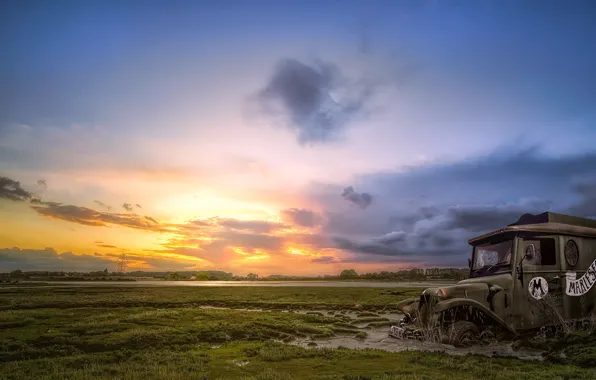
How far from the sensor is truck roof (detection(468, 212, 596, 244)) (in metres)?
13.4

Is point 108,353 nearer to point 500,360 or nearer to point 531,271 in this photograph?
point 500,360

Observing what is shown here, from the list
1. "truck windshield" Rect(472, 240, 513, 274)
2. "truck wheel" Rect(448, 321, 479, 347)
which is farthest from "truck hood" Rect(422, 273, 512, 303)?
"truck wheel" Rect(448, 321, 479, 347)

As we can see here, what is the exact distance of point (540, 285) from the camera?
43.4 feet

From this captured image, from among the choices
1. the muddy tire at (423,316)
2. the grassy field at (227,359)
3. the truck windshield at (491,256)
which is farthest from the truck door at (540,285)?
the muddy tire at (423,316)

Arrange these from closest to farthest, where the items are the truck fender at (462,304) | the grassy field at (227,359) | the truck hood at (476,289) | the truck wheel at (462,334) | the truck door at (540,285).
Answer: the grassy field at (227,359), the truck fender at (462,304), the truck wheel at (462,334), the truck hood at (476,289), the truck door at (540,285)

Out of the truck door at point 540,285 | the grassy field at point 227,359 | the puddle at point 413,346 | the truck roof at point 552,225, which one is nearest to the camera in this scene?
the grassy field at point 227,359

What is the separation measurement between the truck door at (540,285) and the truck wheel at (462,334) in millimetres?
1872

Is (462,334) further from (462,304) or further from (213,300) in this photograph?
(213,300)

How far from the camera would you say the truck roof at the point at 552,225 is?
13367mm

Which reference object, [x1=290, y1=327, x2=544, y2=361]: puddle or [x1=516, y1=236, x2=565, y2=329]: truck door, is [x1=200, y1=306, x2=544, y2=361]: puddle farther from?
[x1=516, y1=236, x2=565, y2=329]: truck door

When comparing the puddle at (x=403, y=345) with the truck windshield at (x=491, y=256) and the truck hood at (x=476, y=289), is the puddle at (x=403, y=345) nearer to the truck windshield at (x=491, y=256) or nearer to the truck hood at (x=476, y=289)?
the truck hood at (x=476, y=289)

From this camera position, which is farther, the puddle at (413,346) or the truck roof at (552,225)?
the truck roof at (552,225)

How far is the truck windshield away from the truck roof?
38 centimetres

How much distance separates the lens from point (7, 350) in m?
13.7
